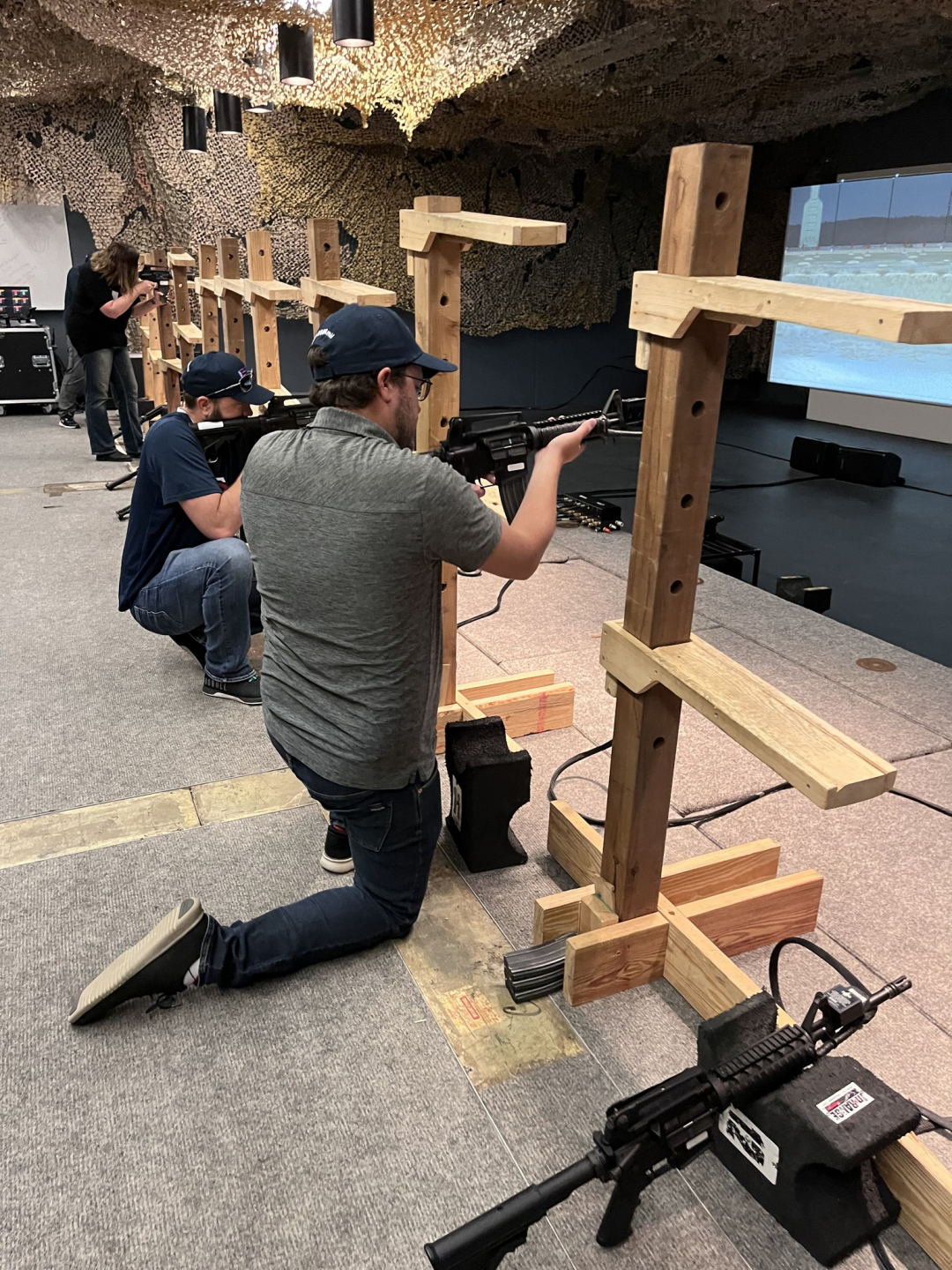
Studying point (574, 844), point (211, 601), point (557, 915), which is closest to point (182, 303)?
point (211, 601)

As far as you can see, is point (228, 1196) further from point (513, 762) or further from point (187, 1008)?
point (513, 762)

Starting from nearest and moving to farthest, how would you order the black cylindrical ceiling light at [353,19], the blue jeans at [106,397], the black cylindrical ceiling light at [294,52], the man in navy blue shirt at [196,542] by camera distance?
the man in navy blue shirt at [196,542] < the black cylindrical ceiling light at [353,19] < the black cylindrical ceiling light at [294,52] < the blue jeans at [106,397]

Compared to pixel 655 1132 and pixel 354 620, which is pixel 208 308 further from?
pixel 655 1132

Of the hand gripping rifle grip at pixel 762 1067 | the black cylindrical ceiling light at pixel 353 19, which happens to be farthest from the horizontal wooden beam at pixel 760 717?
the black cylindrical ceiling light at pixel 353 19

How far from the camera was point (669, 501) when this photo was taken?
161 cm

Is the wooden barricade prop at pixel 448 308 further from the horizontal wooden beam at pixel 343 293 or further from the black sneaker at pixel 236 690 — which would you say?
the black sneaker at pixel 236 690

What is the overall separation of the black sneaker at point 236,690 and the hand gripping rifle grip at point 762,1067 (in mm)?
2039

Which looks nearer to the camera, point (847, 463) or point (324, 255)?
point (324, 255)

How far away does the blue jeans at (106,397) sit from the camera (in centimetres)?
646

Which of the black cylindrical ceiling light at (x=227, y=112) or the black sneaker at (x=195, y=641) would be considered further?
the black cylindrical ceiling light at (x=227, y=112)

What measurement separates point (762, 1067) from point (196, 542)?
241 cm

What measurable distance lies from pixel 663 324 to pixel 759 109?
7454 millimetres

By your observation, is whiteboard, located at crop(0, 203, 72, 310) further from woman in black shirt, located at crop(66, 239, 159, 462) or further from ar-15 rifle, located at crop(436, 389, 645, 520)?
ar-15 rifle, located at crop(436, 389, 645, 520)

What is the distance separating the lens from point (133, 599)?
10.1ft
